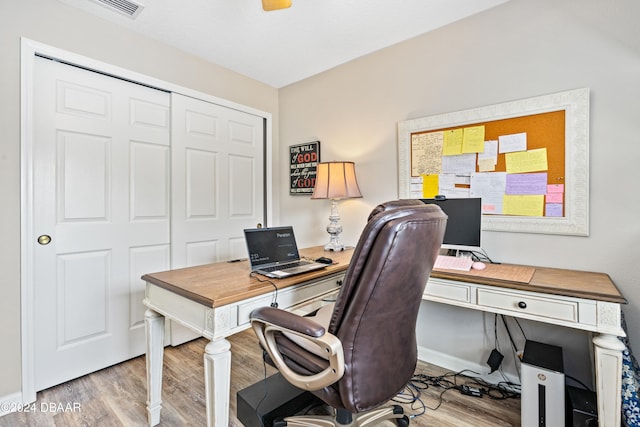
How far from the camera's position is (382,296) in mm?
981

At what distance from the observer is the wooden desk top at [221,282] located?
1.21 meters

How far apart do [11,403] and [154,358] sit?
100cm

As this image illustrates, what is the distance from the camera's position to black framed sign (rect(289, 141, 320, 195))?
115 inches

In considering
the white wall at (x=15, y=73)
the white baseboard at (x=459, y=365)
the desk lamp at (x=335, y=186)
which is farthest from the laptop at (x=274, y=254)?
the white wall at (x=15, y=73)

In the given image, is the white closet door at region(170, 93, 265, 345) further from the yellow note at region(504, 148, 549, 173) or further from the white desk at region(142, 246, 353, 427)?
the yellow note at region(504, 148, 549, 173)

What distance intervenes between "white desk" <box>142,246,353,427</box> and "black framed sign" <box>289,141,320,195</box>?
4.47ft

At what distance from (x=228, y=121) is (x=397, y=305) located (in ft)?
7.87

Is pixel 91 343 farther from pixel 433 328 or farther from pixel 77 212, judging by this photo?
pixel 433 328

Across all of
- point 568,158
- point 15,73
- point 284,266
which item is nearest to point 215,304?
point 284,266

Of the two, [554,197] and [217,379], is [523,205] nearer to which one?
[554,197]

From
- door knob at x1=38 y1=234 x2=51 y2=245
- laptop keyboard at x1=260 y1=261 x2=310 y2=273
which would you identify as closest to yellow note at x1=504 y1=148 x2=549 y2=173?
laptop keyboard at x1=260 y1=261 x2=310 y2=273

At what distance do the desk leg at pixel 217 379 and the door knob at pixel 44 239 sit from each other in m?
1.46

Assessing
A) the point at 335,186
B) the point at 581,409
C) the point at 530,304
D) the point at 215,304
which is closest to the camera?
the point at 215,304

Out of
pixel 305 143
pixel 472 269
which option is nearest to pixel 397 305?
pixel 472 269
